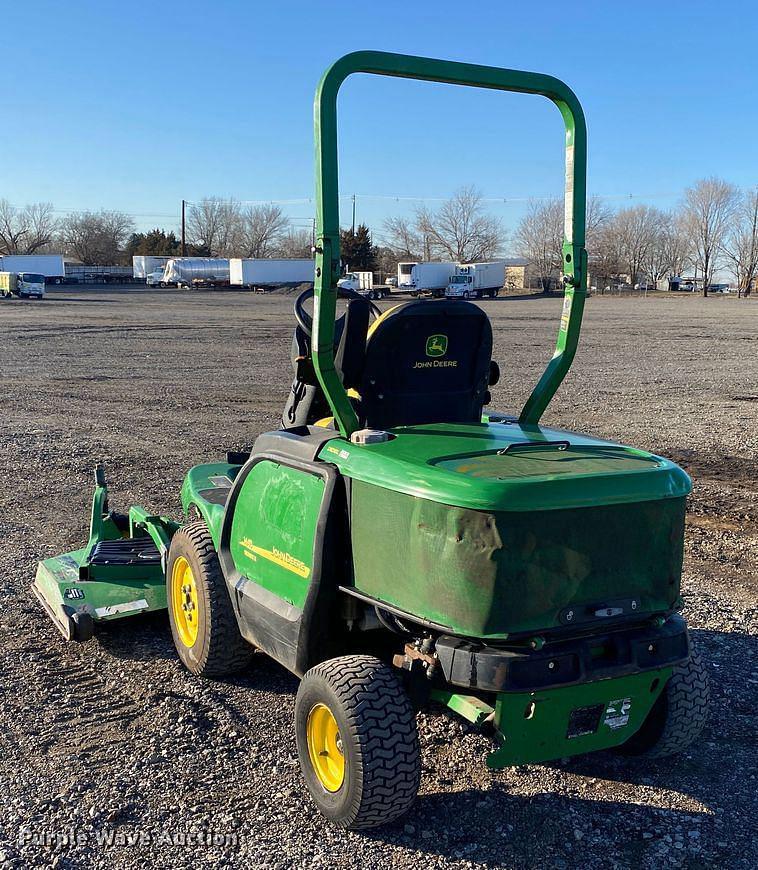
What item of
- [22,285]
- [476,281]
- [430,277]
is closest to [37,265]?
[22,285]

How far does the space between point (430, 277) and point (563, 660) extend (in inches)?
→ 2448

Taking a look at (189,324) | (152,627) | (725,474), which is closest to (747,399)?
(725,474)

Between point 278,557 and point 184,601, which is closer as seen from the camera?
point 278,557

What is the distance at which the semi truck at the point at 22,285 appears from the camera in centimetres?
5212

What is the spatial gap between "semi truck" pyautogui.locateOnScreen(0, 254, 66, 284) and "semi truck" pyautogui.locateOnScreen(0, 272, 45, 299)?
18.9 meters

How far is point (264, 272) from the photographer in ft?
234

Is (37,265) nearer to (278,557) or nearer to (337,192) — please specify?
(278,557)

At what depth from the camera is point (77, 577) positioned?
5.21 meters

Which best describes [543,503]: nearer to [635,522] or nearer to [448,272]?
[635,522]

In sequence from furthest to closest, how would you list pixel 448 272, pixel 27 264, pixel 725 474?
pixel 27 264 < pixel 448 272 < pixel 725 474

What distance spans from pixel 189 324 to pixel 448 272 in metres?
36.4

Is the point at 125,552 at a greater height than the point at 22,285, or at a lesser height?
lesser

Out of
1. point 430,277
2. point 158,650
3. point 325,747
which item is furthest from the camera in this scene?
point 430,277

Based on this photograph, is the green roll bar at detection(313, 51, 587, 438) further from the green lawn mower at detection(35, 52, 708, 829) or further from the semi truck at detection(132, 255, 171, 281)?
the semi truck at detection(132, 255, 171, 281)
